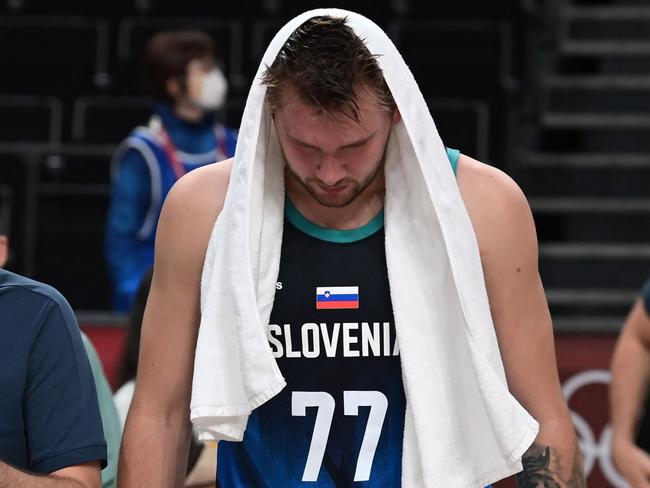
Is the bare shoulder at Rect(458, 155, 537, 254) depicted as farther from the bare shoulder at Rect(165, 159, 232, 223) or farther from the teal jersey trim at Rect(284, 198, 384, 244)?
the bare shoulder at Rect(165, 159, 232, 223)

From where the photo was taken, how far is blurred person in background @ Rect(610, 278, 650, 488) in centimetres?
436

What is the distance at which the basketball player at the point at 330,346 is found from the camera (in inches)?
103

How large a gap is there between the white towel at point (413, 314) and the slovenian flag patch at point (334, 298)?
0.29ft

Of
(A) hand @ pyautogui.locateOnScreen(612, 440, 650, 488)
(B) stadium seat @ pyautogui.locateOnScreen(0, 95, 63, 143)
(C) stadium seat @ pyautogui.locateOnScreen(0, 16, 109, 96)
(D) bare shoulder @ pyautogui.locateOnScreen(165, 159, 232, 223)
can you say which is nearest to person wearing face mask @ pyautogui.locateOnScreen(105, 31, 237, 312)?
(A) hand @ pyautogui.locateOnScreen(612, 440, 650, 488)

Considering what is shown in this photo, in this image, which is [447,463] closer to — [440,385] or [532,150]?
[440,385]

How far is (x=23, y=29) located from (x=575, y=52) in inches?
134

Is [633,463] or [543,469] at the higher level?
[543,469]

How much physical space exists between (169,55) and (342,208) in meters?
3.35

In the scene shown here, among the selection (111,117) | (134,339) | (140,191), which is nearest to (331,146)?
(134,339)

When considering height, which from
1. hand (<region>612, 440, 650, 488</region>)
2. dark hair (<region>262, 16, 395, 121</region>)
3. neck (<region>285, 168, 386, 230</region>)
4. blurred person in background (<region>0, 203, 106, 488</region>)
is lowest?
hand (<region>612, 440, 650, 488</region>)

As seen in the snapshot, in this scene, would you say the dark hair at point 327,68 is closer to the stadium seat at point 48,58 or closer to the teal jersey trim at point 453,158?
the teal jersey trim at point 453,158

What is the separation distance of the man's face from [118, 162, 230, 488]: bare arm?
235 millimetres

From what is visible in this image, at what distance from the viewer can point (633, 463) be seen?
421 cm

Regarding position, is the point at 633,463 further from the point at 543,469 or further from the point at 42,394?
the point at 42,394
